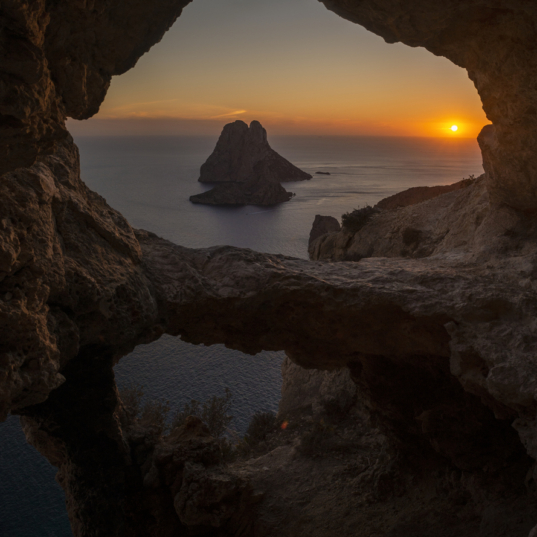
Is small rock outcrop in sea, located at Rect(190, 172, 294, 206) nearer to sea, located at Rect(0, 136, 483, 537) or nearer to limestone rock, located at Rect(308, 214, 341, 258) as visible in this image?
sea, located at Rect(0, 136, 483, 537)

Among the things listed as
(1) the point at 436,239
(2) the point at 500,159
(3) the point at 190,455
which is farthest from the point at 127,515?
(1) the point at 436,239

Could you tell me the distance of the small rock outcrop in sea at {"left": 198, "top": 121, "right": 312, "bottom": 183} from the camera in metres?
75.3

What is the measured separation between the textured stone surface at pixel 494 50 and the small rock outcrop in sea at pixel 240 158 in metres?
66.3

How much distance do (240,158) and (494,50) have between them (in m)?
69.9

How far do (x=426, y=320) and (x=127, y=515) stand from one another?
6848 millimetres

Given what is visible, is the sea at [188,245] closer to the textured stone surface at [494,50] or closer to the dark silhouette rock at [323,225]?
the dark silhouette rock at [323,225]

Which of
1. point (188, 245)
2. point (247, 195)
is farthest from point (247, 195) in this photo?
point (188, 245)

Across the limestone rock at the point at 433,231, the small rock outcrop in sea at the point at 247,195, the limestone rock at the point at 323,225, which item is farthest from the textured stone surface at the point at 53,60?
the small rock outcrop in sea at the point at 247,195

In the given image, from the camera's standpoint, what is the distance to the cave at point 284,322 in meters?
5.92

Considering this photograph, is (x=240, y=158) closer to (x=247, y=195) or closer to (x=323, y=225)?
(x=247, y=195)

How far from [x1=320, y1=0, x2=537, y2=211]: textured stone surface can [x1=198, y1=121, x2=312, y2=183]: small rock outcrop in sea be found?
6629 cm

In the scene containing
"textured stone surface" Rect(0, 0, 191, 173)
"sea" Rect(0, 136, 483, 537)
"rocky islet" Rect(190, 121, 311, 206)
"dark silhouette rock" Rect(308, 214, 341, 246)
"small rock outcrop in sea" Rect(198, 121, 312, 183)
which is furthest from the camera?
"small rock outcrop in sea" Rect(198, 121, 312, 183)

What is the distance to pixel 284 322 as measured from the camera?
928cm

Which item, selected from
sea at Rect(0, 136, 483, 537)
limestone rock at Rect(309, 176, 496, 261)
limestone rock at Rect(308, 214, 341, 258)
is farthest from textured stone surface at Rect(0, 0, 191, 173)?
limestone rock at Rect(308, 214, 341, 258)
